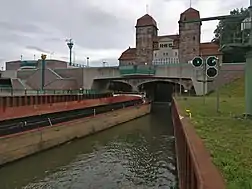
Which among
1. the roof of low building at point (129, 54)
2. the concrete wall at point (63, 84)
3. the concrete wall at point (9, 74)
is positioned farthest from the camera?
the roof of low building at point (129, 54)

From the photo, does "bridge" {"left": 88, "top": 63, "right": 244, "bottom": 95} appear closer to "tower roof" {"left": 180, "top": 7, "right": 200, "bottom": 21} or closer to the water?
the water

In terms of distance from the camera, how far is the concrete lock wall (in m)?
13.9

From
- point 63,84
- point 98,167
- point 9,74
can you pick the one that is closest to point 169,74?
point 63,84

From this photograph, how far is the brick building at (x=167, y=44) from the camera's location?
7681 centimetres

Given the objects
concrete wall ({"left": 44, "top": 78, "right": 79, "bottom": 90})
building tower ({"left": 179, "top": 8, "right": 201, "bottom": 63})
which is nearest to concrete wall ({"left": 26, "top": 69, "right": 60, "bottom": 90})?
concrete wall ({"left": 44, "top": 78, "right": 79, "bottom": 90})

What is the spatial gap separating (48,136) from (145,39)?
6878 cm

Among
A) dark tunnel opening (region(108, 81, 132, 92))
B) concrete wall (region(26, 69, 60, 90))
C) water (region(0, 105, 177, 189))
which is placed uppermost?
concrete wall (region(26, 69, 60, 90))

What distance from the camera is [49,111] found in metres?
24.7

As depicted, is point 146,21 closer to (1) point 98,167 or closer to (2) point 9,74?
(2) point 9,74

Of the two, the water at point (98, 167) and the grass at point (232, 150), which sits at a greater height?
the grass at point (232, 150)

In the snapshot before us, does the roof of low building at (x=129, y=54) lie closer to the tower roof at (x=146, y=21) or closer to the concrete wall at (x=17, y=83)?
the tower roof at (x=146, y=21)

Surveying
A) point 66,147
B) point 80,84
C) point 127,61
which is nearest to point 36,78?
point 80,84

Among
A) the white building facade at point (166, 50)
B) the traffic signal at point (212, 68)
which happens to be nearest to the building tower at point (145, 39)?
the white building facade at point (166, 50)

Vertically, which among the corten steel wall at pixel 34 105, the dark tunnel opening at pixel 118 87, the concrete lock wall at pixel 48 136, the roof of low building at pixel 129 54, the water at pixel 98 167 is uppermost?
the roof of low building at pixel 129 54
